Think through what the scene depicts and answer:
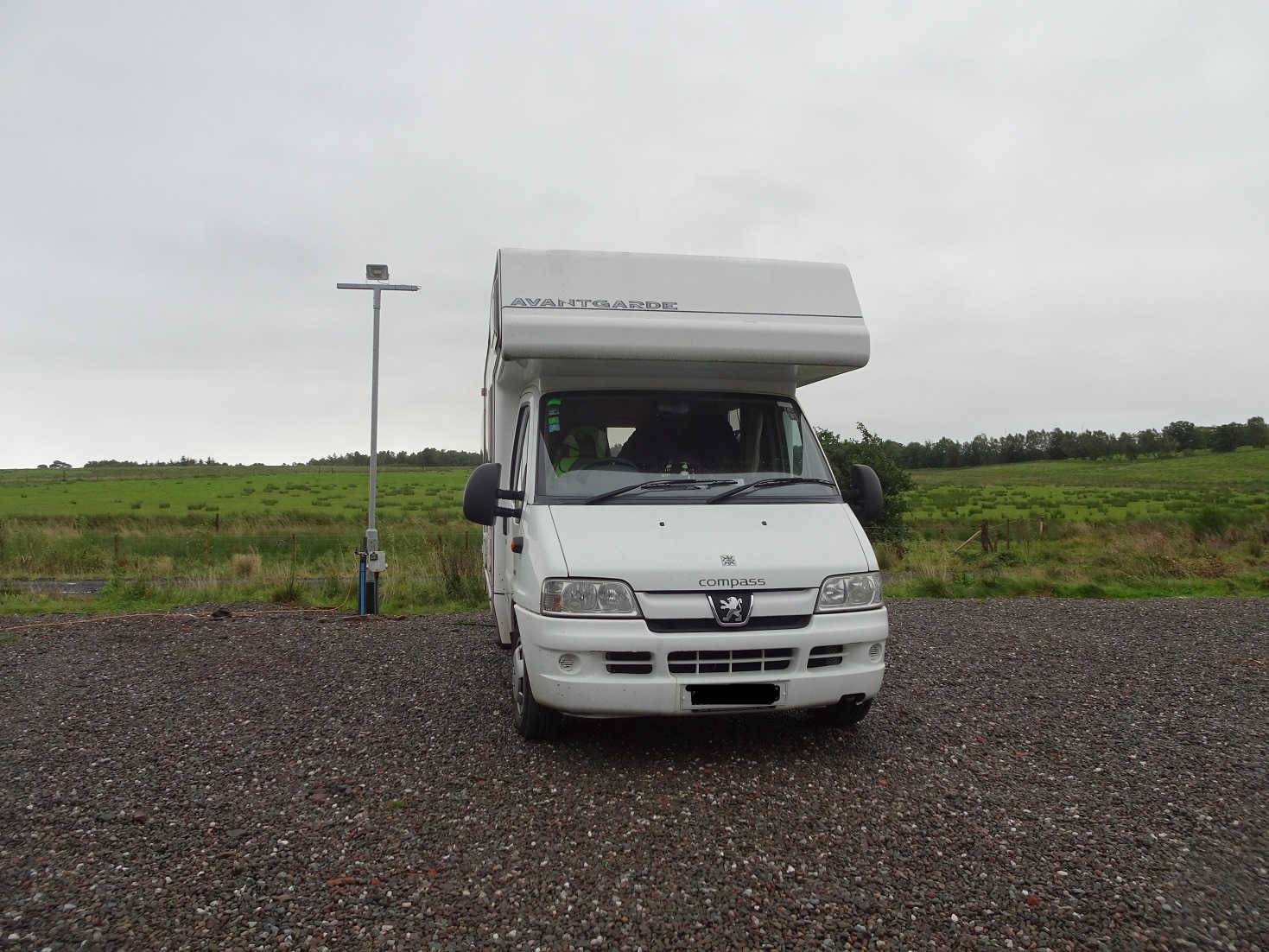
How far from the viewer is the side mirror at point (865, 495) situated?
5.78m

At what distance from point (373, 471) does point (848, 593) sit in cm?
754

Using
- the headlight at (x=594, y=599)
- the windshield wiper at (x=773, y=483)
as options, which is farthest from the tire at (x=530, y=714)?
the windshield wiper at (x=773, y=483)

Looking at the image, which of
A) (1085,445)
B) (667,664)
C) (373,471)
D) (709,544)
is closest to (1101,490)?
(1085,445)

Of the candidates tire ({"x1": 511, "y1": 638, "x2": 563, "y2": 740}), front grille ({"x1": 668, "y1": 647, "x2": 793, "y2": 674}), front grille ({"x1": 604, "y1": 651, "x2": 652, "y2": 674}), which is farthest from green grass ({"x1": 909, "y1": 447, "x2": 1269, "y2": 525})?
front grille ({"x1": 604, "y1": 651, "x2": 652, "y2": 674})

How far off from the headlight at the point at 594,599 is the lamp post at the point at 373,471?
6371mm

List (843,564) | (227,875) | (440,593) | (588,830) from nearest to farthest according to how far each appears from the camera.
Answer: (227,875), (588,830), (843,564), (440,593)

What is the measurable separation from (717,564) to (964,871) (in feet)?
5.97

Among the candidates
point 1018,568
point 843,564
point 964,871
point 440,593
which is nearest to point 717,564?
point 843,564

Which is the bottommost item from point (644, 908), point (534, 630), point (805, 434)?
point (644, 908)

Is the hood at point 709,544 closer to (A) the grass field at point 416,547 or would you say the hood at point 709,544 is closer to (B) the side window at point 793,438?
(B) the side window at point 793,438

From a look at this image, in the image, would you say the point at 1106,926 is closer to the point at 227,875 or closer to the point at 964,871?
the point at 964,871

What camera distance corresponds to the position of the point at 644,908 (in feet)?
10.9

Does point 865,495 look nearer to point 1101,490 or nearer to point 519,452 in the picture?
point 519,452

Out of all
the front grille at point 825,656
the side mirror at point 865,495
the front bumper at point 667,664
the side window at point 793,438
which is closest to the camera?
the front bumper at point 667,664
